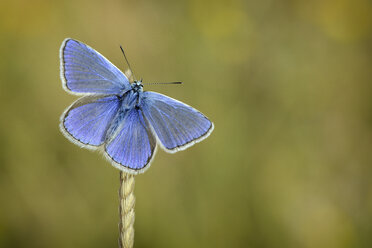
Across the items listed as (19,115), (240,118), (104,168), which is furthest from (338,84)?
(19,115)

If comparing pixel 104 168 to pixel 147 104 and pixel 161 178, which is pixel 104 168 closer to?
pixel 161 178

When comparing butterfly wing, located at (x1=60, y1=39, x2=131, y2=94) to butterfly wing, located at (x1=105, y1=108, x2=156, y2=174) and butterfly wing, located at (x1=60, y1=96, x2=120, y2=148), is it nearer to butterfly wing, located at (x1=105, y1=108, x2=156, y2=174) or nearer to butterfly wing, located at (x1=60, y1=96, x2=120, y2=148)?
butterfly wing, located at (x1=60, y1=96, x2=120, y2=148)

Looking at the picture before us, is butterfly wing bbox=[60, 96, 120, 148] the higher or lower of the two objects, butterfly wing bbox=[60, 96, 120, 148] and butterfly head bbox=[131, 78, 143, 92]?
the lower

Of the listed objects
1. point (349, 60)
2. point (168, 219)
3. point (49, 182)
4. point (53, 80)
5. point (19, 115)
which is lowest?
point (168, 219)

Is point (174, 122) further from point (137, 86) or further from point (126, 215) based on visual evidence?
point (126, 215)

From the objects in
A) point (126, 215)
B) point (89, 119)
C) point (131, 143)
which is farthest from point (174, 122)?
point (126, 215)

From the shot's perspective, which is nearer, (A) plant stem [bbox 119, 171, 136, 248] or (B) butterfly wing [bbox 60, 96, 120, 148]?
(A) plant stem [bbox 119, 171, 136, 248]

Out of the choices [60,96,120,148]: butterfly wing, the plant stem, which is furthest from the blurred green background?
the plant stem
